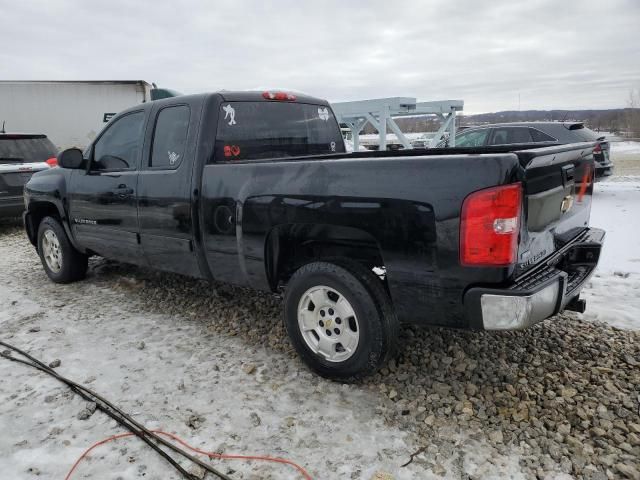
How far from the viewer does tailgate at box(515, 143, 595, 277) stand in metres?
2.46

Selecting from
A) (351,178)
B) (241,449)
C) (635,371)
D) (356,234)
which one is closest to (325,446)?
(241,449)

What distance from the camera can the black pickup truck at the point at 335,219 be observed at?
94.6 inches

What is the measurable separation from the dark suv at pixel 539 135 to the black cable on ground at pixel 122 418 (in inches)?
287

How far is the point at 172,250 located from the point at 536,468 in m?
2.97

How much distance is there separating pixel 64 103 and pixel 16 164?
24.9ft

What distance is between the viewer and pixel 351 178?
2760mm

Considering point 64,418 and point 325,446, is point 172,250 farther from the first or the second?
point 325,446

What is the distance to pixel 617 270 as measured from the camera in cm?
517

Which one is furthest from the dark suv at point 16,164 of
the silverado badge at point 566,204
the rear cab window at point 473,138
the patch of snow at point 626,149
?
the patch of snow at point 626,149

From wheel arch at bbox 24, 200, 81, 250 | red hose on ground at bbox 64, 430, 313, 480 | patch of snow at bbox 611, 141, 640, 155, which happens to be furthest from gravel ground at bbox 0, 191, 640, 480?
patch of snow at bbox 611, 141, 640, 155

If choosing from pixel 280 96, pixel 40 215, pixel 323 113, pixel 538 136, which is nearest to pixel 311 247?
pixel 280 96

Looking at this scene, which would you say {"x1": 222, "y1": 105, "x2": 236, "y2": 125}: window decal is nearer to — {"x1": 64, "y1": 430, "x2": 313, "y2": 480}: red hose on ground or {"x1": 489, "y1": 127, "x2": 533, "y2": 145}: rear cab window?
{"x1": 64, "y1": 430, "x2": 313, "y2": 480}: red hose on ground

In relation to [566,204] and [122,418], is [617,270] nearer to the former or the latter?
[566,204]

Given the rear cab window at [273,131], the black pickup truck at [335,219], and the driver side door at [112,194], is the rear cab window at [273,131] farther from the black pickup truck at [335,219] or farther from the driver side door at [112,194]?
the driver side door at [112,194]
